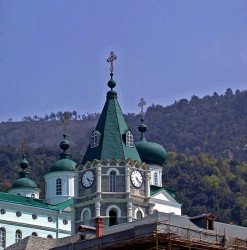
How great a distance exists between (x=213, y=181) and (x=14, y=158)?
43.9m

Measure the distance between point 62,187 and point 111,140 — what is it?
18.1 metres

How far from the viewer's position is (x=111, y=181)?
64.2m

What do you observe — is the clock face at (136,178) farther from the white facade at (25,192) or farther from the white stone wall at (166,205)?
the white facade at (25,192)

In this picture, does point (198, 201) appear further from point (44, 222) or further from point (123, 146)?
point (123, 146)

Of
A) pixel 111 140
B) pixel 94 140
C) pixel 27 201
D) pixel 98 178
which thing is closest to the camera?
pixel 98 178

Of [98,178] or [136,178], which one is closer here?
[98,178]

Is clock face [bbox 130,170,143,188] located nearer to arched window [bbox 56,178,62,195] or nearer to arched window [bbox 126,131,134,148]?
arched window [bbox 126,131,134,148]

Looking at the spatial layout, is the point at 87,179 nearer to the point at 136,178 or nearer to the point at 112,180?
the point at 112,180

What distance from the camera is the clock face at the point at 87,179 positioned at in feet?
212

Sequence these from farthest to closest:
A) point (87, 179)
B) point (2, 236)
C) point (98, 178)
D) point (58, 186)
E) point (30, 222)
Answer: point (58, 186), point (30, 222), point (2, 236), point (87, 179), point (98, 178)

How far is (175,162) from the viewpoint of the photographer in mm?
158500

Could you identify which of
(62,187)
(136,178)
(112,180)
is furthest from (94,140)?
(62,187)

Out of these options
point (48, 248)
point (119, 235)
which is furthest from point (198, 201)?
point (119, 235)

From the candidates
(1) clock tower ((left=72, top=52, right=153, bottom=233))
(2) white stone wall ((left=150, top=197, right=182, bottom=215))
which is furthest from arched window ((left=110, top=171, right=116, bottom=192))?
(2) white stone wall ((left=150, top=197, right=182, bottom=215))
